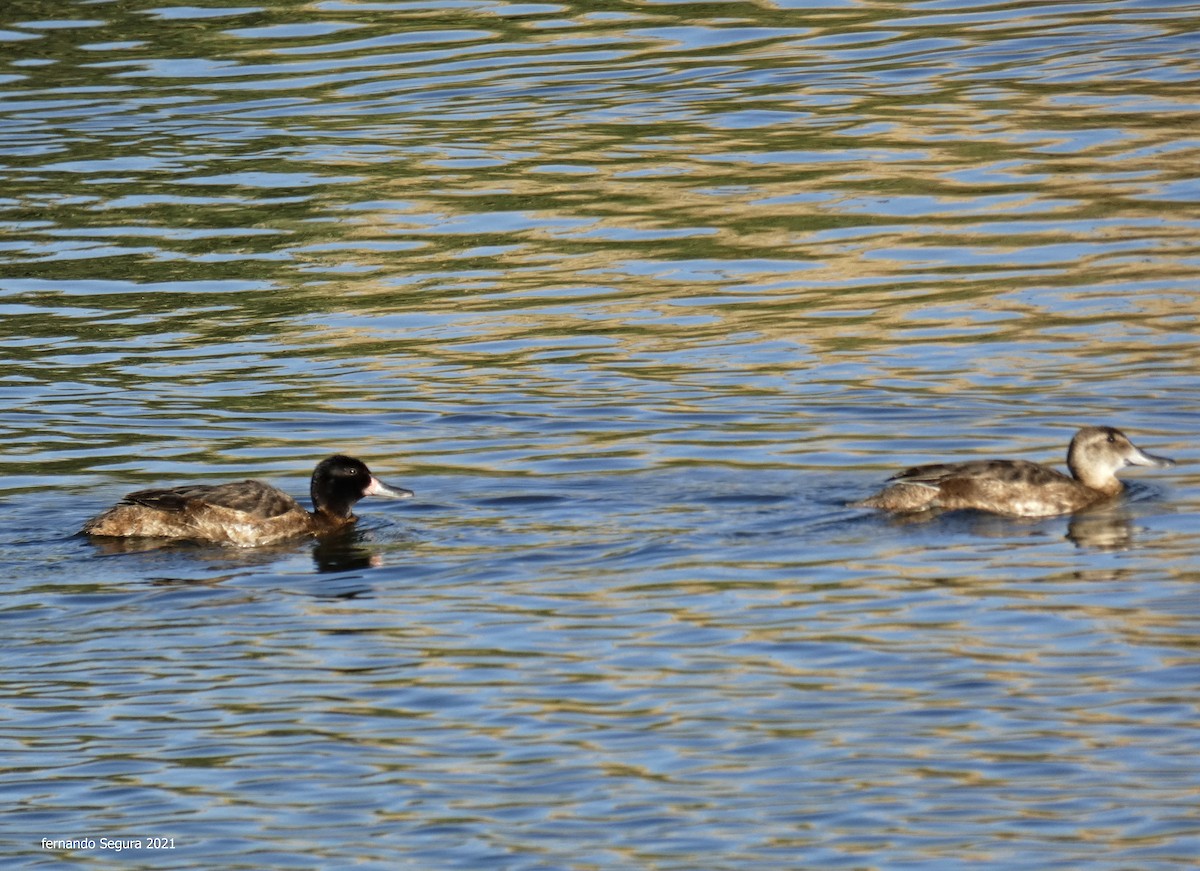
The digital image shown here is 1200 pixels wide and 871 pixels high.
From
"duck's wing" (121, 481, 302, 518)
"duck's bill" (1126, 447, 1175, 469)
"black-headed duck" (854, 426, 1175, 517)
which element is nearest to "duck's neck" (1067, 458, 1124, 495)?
"black-headed duck" (854, 426, 1175, 517)

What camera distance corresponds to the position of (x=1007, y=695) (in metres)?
10.1

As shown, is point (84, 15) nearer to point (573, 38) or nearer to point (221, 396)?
point (573, 38)

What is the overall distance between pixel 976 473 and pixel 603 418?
3318 mm

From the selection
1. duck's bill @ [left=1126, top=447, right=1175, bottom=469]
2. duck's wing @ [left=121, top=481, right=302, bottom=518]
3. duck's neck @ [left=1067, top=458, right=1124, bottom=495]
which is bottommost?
duck's neck @ [left=1067, top=458, right=1124, bottom=495]

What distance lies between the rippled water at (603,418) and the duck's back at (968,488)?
14 centimetres

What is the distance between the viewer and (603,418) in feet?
52.4

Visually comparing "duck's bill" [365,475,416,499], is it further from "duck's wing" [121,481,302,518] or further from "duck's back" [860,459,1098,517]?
"duck's back" [860,459,1098,517]

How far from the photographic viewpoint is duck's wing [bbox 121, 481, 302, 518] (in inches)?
527

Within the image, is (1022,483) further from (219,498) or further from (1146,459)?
(219,498)

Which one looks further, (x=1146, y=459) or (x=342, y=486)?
(x=342, y=486)

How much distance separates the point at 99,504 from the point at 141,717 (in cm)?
417

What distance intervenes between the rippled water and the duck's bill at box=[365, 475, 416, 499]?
7.1 inches

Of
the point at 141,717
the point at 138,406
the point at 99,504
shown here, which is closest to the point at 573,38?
the point at 138,406

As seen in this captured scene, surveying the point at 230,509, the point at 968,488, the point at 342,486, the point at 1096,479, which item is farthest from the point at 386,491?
the point at 1096,479
